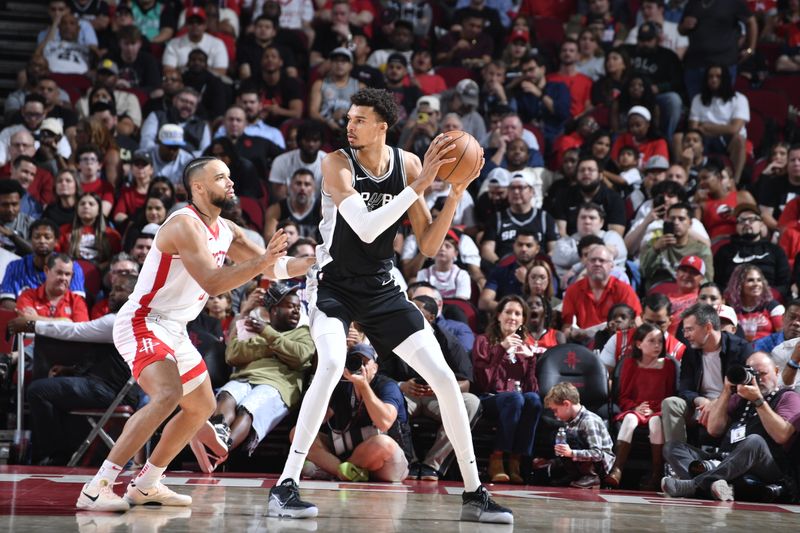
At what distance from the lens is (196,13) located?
46.9 ft

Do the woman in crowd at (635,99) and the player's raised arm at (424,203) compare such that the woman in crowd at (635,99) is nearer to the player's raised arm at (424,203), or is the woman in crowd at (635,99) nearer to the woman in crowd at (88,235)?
the woman in crowd at (88,235)

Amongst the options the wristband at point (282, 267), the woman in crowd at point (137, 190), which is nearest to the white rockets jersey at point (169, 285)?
the wristband at point (282, 267)

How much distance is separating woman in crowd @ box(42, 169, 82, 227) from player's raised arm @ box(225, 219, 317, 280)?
5516 millimetres

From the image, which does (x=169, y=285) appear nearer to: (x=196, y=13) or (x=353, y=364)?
(x=353, y=364)

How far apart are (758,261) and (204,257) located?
255 inches

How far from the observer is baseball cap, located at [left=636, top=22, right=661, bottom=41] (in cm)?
1364

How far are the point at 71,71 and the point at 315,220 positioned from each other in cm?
511

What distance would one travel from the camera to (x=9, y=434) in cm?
820

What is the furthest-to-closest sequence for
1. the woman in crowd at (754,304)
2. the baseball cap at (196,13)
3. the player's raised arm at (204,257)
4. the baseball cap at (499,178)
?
1. the baseball cap at (196,13)
2. the baseball cap at (499,178)
3. the woman in crowd at (754,304)
4. the player's raised arm at (204,257)

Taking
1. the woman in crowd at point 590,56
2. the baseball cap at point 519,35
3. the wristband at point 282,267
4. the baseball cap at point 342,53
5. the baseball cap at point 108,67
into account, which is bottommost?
the wristband at point 282,267

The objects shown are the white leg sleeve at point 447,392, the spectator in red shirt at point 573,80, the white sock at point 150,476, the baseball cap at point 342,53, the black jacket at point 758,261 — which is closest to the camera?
the white leg sleeve at point 447,392

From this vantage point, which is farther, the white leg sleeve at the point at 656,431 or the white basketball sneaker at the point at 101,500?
the white leg sleeve at the point at 656,431

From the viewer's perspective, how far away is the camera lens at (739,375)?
718cm

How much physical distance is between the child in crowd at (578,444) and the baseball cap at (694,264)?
206 centimetres
